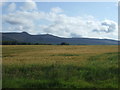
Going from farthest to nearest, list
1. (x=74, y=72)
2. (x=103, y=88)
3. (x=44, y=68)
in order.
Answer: (x=44, y=68) < (x=74, y=72) < (x=103, y=88)

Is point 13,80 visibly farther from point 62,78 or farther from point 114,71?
point 114,71

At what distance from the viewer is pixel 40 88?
8781 mm

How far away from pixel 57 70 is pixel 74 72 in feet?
2.85

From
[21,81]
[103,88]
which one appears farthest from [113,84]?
[21,81]

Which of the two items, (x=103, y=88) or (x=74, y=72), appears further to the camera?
(x=74, y=72)

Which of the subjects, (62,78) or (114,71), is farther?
(114,71)

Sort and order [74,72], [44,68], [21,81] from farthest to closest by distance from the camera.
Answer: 1. [44,68]
2. [74,72]
3. [21,81]

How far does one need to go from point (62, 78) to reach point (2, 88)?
2581 millimetres

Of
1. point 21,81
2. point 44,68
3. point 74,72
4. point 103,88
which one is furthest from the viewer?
point 44,68

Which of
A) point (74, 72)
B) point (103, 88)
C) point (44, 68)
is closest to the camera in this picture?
point (103, 88)

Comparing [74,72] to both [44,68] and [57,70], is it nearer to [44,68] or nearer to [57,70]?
[57,70]

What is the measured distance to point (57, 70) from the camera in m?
11.3

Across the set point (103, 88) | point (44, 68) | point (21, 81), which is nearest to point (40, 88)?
point (21, 81)

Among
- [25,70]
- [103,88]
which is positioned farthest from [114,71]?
[25,70]
